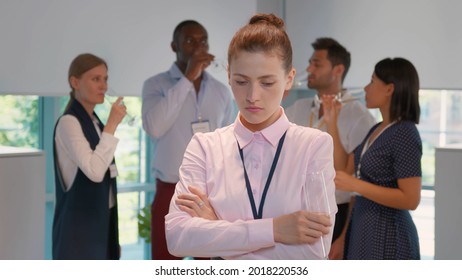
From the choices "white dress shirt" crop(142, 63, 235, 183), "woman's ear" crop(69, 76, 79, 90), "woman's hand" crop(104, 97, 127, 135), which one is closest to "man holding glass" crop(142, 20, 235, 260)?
"white dress shirt" crop(142, 63, 235, 183)

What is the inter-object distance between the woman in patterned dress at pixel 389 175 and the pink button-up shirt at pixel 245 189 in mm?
1400

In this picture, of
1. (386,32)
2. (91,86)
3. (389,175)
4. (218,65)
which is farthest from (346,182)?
(386,32)

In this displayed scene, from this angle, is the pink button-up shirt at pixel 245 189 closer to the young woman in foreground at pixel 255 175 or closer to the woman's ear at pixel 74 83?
the young woman in foreground at pixel 255 175

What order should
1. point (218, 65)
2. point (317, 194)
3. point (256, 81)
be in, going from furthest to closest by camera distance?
point (218, 65)
point (256, 81)
point (317, 194)

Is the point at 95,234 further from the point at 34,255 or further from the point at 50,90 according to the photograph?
the point at 50,90

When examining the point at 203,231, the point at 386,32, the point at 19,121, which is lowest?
the point at 203,231

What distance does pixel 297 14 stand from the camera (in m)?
5.31

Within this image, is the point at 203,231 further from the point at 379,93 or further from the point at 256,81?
the point at 379,93

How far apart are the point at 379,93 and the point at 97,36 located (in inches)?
75.7

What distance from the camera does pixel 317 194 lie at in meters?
1.65

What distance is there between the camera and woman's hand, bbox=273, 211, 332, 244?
1667mm
